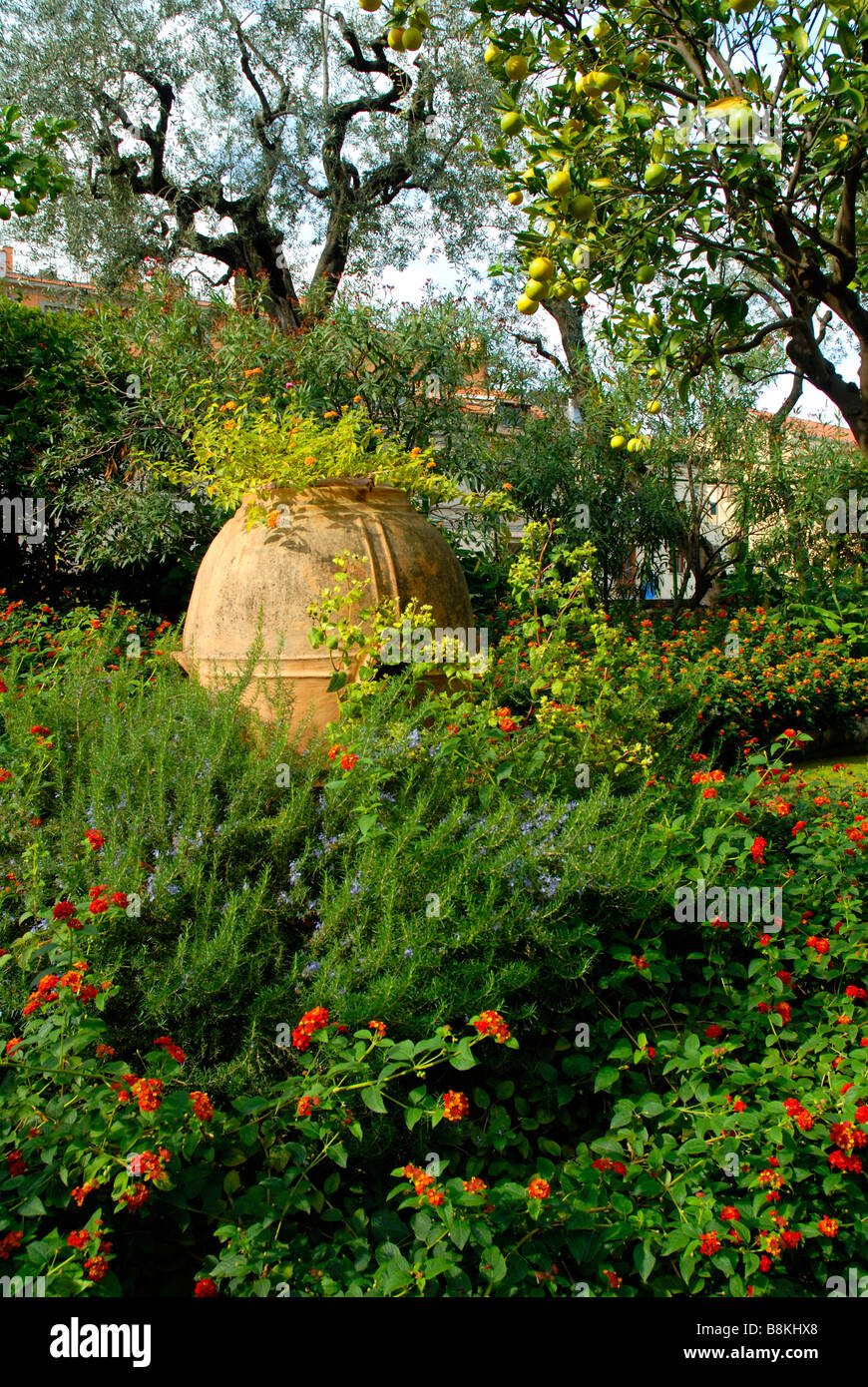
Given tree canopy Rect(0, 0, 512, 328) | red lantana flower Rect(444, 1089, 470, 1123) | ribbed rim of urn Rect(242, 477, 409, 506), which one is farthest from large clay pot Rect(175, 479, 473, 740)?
tree canopy Rect(0, 0, 512, 328)

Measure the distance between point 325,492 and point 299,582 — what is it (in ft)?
1.76

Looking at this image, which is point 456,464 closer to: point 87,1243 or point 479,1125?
point 479,1125

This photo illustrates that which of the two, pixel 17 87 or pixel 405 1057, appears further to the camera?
pixel 17 87

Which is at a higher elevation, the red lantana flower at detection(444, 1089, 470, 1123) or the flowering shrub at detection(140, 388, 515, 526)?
the flowering shrub at detection(140, 388, 515, 526)

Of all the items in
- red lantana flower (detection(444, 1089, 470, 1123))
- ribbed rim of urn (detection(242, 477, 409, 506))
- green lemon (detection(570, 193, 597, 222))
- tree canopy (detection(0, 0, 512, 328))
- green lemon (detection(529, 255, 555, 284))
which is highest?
tree canopy (detection(0, 0, 512, 328))

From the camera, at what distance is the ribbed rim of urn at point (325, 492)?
4543 mm

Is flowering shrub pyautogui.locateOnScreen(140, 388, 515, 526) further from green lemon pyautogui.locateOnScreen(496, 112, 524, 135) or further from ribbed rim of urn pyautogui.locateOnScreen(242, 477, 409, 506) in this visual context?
green lemon pyautogui.locateOnScreen(496, 112, 524, 135)

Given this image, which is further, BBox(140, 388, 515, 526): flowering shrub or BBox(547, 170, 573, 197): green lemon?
BBox(140, 388, 515, 526): flowering shrub

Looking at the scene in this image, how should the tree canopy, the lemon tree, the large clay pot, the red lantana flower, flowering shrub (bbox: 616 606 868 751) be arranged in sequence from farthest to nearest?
the tree canopy → flowering shrub (bbox: 616 606 868 751) → the large clay pot → the lemon tree → the red lantana flower

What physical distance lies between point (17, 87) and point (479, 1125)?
15.9 m

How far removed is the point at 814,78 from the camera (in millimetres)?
3365

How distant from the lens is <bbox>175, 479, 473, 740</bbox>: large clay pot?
14.0ft

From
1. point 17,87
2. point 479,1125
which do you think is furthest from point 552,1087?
point 17,87
